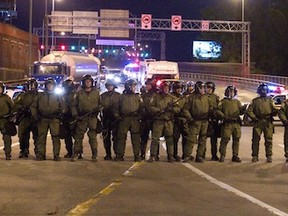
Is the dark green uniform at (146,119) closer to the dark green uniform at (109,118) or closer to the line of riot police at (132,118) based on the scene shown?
the line of riot police at (132,118)

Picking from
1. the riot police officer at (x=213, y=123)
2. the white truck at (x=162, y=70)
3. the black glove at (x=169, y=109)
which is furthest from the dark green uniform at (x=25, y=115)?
the white truck at (x=162, y=70)

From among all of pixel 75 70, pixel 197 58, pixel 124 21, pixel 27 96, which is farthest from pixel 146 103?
pixel 197 58

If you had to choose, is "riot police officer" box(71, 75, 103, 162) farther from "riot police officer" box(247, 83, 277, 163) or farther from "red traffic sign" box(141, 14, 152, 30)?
"red traffic sign" box(141, 14, 152, 30)

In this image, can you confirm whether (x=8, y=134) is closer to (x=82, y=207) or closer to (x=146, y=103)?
(x=146, y=103)

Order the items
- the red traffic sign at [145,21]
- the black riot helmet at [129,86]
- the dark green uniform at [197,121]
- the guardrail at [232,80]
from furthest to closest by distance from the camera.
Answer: the guardrail at [232,80]
the red traffic sign at [145,21]
the dark green uniform at [197,121]
the black riot helmet at [129,86]

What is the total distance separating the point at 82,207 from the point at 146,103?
19.4ft

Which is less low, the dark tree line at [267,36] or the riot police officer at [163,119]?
the dark tree line at [267,36]

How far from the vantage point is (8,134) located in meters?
14.8

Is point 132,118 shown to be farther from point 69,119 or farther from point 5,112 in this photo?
point 5,112

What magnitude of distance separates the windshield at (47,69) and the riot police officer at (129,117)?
2730 centimetres

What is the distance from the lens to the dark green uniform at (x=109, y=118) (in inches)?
595

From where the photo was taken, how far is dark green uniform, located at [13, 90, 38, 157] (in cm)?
1500

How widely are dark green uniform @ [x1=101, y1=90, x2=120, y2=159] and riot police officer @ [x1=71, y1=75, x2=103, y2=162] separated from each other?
26 cm

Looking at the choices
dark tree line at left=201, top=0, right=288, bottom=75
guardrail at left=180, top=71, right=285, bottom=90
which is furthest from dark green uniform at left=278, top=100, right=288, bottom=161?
dark tree line at left=201, top=0, right=288, bottom=75
